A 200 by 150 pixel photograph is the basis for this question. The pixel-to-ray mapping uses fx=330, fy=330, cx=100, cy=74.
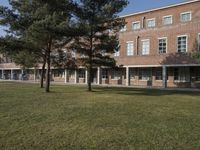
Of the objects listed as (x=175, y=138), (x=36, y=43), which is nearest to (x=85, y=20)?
(x=36, y=43)

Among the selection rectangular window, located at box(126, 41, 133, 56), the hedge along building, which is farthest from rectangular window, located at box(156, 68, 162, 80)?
rectangular window, located at box(126, 41, 133, 56)

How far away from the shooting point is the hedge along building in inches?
1355

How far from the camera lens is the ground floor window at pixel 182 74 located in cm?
3634

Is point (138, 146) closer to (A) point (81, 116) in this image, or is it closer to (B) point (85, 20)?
(A) point (81, 116)

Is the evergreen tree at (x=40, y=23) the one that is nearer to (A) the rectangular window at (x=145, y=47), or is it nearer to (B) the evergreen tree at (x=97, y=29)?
(B) the evergreen tree at (x=97, y=29)

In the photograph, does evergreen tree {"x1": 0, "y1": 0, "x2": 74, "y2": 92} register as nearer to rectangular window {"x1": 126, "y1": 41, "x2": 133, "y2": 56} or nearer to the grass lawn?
the grass lawn

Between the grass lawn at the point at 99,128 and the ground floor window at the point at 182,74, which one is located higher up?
the ground floor window at the point at 182,74

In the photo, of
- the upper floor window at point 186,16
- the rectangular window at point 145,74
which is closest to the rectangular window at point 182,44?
the upper floor window at point 186,16

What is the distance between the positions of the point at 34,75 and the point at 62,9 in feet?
137

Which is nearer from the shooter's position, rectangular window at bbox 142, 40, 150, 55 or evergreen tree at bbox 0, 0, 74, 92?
evergreen tree at bbox 0, 0, 74, 92

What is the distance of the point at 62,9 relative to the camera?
945 inches

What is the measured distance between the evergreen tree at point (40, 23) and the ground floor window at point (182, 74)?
1641 cm

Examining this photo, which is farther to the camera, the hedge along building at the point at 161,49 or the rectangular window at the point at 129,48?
the rectangular window at the point at 129,48

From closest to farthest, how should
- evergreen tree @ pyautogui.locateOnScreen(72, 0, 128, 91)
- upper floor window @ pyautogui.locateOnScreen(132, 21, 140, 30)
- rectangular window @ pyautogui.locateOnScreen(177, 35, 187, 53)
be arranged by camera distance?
evergreen tree @ pyautogui.locateOnScreen(72, 0, 128, 91)
rectangular window @ pyautogui.locateOnScreen(177, 35, 187, 53)
upper floor window @ pyautogui.locateOnScreen(132, 21, 140, 30)
